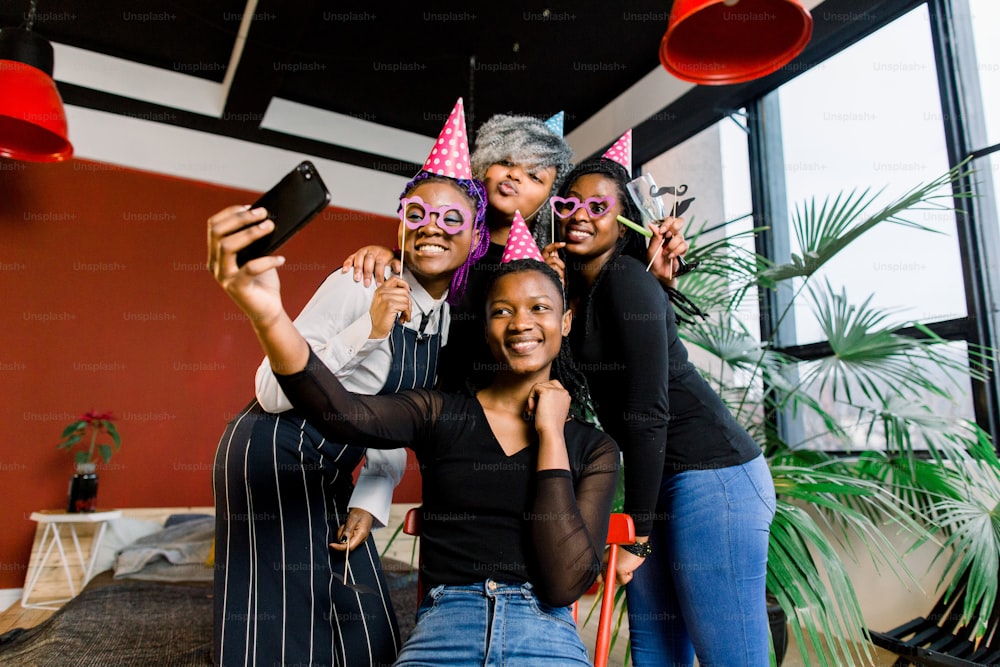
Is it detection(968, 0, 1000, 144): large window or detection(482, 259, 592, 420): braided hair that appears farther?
detection(968, 0, 1000, 144): large window

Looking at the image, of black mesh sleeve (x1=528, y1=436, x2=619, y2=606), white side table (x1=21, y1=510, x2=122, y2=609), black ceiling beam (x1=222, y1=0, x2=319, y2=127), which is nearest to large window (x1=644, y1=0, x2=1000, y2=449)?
black mesh sleeve (x1=528, y1=436, x2=619, y2=606)

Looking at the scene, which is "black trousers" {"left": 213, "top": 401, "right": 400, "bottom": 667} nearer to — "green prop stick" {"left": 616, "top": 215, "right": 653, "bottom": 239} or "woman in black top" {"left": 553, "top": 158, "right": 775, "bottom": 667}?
"woman in black top" {"left": 553, "top": 158, "right": 775, "bottom": 667}

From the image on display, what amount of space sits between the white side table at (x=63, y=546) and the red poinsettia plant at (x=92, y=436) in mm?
346

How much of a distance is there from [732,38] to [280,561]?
72.7 inches

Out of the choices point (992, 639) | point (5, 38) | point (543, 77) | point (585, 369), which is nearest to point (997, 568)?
point (992, 639)

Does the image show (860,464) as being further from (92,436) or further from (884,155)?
(92,436)

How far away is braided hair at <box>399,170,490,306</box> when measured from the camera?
153 centimetres

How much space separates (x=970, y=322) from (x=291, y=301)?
4279 mm

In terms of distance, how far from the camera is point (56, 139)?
3230 millimetres

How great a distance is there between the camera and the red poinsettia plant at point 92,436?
4.00 m

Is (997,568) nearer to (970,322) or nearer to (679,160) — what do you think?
(970,322)

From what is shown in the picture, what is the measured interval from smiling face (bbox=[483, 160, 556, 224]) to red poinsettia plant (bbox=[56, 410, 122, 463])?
11.4 feet

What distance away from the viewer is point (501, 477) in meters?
1.26

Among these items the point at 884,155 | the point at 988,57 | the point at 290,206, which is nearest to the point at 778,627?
the point at 884,155
